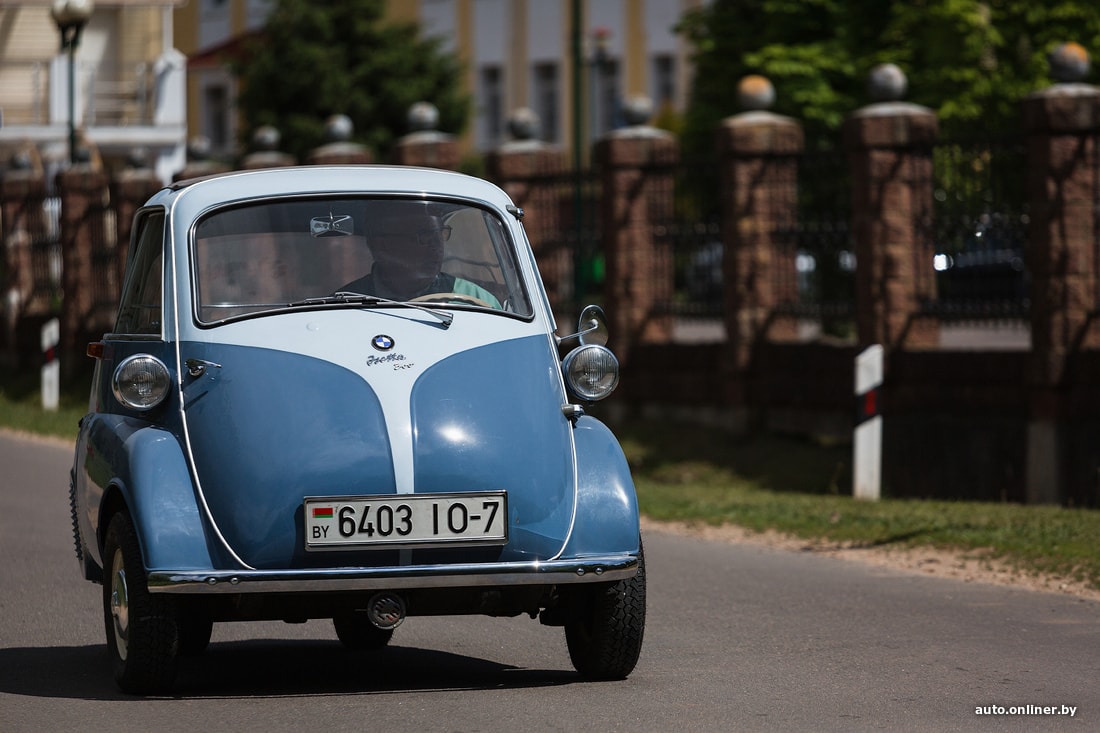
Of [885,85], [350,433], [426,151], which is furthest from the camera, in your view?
[426,151]

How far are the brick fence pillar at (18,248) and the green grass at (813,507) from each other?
39.5ft

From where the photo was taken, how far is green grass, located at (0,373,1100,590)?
12.0 meters

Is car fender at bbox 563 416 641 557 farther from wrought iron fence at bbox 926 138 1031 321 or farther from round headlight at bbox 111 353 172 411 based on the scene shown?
wrought iron fence at bbox 926 138 1031 321

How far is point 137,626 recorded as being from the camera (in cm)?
701

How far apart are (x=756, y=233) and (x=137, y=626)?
43.0 feet

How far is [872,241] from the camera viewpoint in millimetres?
17953

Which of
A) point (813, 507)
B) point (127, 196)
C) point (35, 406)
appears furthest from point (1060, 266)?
point (127, 196)

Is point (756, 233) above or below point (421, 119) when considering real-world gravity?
below

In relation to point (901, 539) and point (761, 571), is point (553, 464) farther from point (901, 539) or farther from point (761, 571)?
point (901, 539)

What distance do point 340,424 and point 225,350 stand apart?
1.99ft

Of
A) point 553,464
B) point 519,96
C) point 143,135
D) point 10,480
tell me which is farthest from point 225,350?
point 519,96

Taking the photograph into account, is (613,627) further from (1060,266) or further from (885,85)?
(885,85)

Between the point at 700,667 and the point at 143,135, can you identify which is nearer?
the point at 700,667

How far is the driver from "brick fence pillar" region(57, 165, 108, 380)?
82.3 feet
